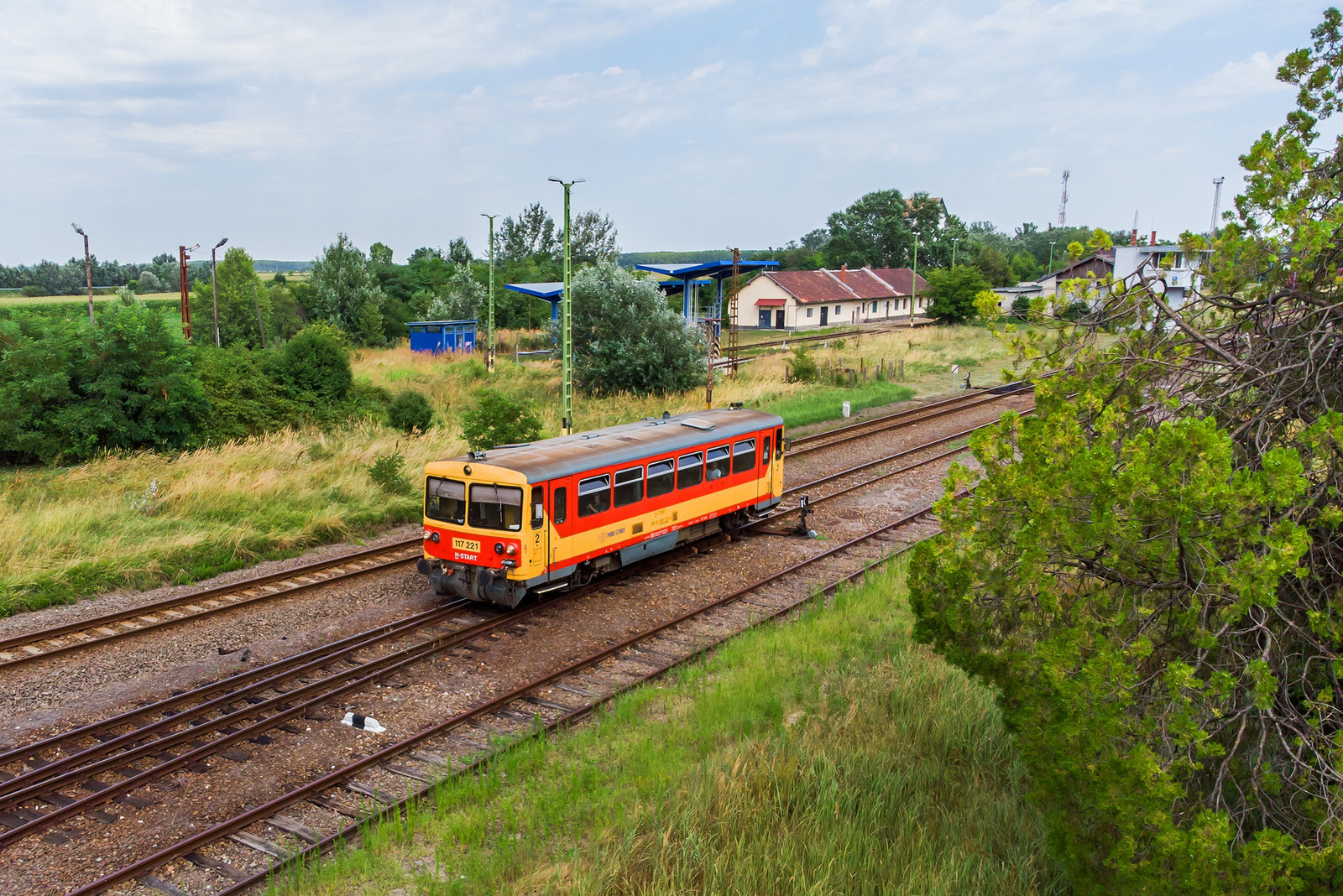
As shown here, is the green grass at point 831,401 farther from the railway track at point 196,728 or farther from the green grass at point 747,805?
the green grass at point 747,805

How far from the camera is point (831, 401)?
34344 millimetres

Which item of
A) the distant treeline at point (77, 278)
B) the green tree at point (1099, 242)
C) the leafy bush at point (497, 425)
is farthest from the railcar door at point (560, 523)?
the distant treeline at point (77, 278)

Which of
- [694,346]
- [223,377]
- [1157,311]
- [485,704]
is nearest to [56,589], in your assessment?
[485,704]

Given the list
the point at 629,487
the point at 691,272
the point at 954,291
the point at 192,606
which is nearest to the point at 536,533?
the point at 629,487

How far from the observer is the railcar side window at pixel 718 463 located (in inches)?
650

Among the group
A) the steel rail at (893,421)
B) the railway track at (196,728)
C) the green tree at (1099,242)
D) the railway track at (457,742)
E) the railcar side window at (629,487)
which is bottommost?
the railway track at (457,742)

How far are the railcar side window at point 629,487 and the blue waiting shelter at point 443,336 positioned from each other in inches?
1404

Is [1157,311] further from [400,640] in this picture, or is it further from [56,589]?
[56,589]

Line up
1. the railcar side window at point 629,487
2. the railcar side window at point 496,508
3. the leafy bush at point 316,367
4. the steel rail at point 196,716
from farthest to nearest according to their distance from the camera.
Answer: the leafy bush at point 316,367 → the railcar side window at point 629,487 → the railcar side window at point 496,508 → the steel rail at point 196,716

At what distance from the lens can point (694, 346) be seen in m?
35.2

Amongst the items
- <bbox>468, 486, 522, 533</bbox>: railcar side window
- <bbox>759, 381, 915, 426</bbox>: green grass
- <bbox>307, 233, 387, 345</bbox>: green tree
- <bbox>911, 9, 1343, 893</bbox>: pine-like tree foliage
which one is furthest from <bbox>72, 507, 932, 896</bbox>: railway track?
<bbox>307, 233, 387, 345</bbox>: green tree

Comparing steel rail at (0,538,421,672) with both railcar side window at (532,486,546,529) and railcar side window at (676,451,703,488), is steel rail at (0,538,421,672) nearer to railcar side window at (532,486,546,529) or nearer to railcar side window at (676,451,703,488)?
railcar side window at (532,486,546,529)

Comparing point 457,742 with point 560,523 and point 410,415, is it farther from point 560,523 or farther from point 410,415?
point 410,415

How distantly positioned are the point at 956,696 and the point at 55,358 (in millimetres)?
22918
